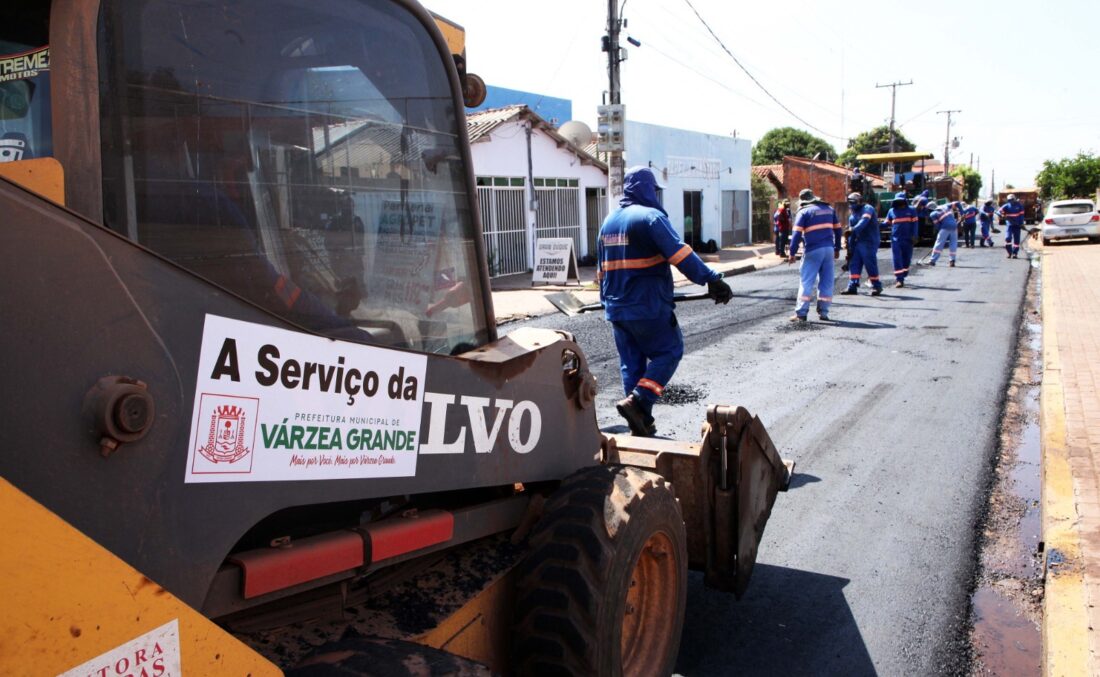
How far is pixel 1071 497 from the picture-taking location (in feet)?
17.1

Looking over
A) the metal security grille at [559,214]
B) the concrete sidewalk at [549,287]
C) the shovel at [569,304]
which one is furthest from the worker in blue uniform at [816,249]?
the metal security grille at [559,214]

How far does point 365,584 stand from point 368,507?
218mm

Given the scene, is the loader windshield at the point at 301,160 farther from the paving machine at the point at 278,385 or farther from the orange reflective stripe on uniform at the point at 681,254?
the orange reflective stripe on uniform at the point at 681,254

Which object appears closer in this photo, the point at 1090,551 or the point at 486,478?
the point at 486,478

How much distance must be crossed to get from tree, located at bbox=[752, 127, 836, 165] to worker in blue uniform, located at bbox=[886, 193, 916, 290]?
54.9 m

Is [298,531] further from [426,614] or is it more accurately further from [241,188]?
[241,188]

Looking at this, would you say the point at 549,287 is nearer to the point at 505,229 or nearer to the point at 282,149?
the point at 505,229

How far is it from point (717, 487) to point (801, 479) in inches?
89.0

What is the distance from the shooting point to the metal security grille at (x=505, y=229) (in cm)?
2139

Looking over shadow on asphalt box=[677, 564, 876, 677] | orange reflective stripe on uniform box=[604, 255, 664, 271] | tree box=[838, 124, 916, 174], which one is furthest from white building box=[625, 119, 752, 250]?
tree box=[838, 124, 916, 174]

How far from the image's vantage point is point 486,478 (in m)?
2.54

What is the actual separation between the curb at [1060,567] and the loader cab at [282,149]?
8.99ft

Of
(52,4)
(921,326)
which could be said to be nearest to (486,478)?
(52,4)

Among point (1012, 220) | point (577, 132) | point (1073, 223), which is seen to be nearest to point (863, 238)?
point (1012, 220)
